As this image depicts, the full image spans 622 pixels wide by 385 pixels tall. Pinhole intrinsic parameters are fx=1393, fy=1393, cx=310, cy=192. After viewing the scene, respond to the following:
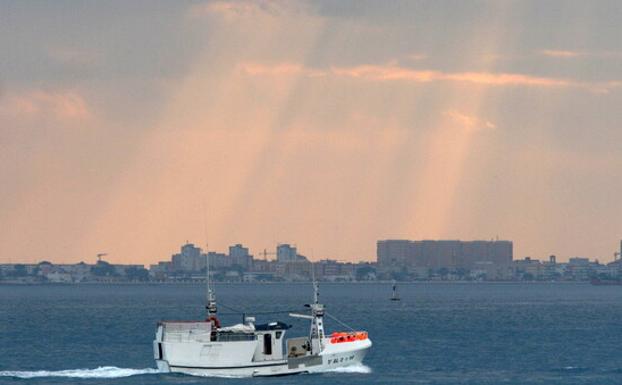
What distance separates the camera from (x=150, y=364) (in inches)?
5468

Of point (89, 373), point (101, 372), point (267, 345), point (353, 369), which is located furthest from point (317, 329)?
point (89, 373)

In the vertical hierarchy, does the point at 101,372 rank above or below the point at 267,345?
below

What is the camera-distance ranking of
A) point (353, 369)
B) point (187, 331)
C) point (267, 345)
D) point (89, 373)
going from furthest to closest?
1. point (89, 373)
2. point (353, 369)
3. point (267, 345)
4. point (187, 331)

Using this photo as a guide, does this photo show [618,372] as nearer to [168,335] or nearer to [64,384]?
[168,335]

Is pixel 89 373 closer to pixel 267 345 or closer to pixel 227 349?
pixel 227 349

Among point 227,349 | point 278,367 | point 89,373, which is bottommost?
point 89,373

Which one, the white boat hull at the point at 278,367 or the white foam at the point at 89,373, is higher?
the white boat hull at the point at 278,367

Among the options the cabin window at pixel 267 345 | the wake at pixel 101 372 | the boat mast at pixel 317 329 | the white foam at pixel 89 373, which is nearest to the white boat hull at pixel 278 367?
the boat mast at pixel 317 329

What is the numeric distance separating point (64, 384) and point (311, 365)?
69.1ft

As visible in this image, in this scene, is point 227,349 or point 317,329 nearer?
point 227,349

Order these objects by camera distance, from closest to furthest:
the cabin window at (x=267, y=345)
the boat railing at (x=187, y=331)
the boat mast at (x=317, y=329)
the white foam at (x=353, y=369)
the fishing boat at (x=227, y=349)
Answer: the boat railing at (x=187, y=331) < the fishing boat at (x=227, y=349) < the cabin window at (x=267, y=345) < the boat mast at (x=317, y=329) < the white foam at (x=353, y=369)

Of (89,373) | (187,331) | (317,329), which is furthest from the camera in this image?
(89,373)

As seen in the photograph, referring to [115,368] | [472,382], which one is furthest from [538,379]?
[115,368]

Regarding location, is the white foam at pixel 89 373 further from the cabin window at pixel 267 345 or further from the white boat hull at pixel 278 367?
the cabin window at pixel 267 345
